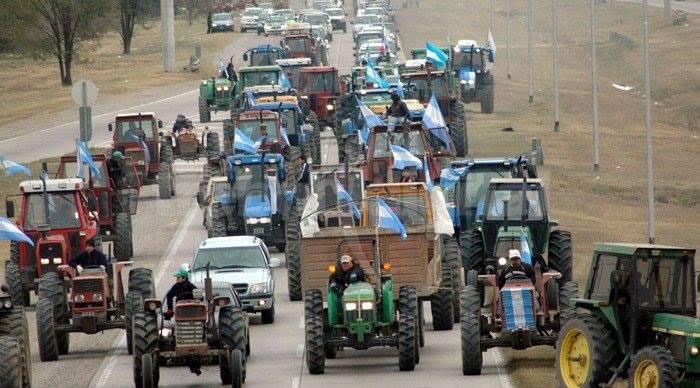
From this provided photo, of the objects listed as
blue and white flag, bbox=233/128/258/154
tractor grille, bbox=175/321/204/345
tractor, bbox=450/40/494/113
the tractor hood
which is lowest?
tractor grille, bbox=175/321/204/345

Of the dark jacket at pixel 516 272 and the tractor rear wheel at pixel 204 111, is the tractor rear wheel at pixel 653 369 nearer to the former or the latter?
the dark jacket at pixel 516 272

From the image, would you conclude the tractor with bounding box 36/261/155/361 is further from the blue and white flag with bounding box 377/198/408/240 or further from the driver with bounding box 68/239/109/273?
the blue and white flag with bounding box 377/198/408/240

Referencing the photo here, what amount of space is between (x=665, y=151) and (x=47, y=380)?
47.0 meters

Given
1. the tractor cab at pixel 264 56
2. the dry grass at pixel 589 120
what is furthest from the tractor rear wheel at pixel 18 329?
the tractor cab at pixel 264 56

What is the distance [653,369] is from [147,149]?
32.8m

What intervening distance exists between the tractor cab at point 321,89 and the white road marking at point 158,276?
12131 mm

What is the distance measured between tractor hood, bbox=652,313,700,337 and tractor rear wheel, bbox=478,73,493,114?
55915 millimetres

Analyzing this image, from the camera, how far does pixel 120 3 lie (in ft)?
369

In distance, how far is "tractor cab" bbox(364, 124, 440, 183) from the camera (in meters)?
42.1

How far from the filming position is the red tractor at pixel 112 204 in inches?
1531

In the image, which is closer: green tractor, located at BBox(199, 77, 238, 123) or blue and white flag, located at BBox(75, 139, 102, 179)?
blue and white flag, located at BBox(75, 139, 102, 179)

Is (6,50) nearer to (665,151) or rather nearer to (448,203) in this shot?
(665,151)

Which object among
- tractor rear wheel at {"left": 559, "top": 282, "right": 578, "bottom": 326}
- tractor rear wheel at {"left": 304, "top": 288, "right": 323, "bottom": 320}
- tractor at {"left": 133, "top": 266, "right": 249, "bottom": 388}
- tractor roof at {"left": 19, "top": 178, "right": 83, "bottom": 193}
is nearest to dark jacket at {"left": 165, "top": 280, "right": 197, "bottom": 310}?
tractor at {"left": 133, "top": 266, "right": 249, "bottom": 388}

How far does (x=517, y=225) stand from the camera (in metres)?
29.2
